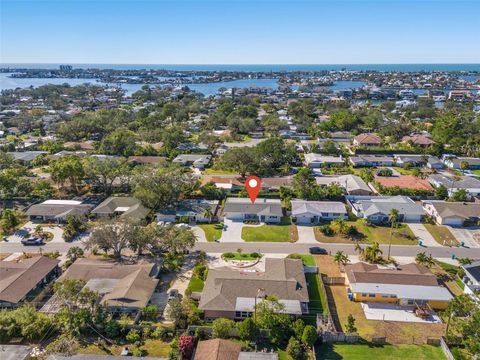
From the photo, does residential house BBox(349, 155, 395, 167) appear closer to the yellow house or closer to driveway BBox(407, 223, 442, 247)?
driveway BBox(407, 223, 442, 247)

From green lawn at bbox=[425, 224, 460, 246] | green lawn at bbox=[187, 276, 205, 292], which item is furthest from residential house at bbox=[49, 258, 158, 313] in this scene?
green lawn at bbox=[425, 224, 460, 246]

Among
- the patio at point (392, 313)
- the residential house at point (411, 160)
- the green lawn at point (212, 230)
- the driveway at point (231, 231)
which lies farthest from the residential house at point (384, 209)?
the residential house at point (411, 160)

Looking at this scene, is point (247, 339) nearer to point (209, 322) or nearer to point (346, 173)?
point (209, 322)

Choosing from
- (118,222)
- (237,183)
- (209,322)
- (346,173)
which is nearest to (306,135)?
(346,173)

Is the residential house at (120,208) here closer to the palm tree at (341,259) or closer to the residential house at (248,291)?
the residential house at (248,291)

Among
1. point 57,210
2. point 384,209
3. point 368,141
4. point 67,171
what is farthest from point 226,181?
point 368,141

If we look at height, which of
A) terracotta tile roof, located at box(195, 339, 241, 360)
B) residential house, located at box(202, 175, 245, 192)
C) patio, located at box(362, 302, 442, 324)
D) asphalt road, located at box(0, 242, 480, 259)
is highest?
residential house, located at box(202, 175, 245, 192)
